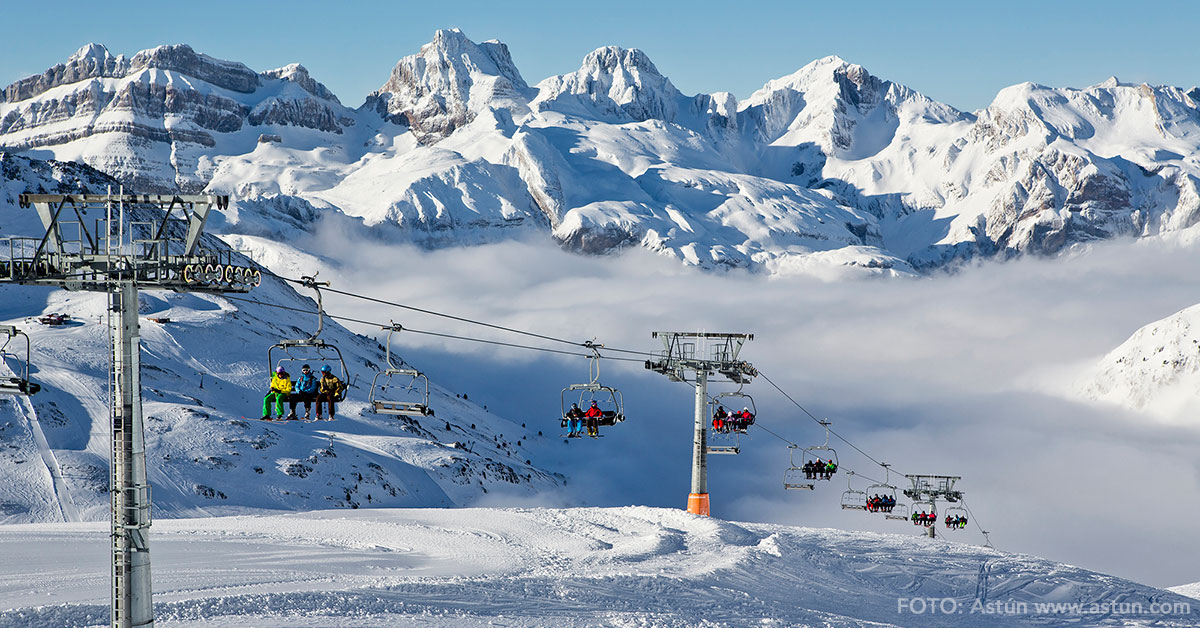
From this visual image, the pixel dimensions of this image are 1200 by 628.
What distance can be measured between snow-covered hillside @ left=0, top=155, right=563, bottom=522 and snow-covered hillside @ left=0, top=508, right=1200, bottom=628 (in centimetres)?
4827

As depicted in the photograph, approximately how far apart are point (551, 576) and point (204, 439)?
8022 cm

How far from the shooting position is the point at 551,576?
40156mm

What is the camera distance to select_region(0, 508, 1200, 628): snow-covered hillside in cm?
3384

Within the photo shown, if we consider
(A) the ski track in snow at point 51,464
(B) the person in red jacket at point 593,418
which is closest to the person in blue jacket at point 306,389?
(B) the person in red jacket at point 593,418

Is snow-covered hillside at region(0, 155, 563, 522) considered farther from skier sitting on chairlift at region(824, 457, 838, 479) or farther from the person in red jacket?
the person in red jacket

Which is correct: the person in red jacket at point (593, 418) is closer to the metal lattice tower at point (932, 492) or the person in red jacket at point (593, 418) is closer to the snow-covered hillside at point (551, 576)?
the snow-covered hillside at point (551, 576)

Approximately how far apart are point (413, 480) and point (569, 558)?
82456mm

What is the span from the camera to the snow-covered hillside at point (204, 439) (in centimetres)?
9662

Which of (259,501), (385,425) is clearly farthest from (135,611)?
(385,425)

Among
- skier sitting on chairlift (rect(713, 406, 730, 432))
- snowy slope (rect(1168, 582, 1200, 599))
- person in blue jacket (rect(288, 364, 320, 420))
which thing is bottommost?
snowy slope (rect(1168, 582, 1200, 599))

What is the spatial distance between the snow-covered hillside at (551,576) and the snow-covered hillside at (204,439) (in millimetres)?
48273

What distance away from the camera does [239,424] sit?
118 m

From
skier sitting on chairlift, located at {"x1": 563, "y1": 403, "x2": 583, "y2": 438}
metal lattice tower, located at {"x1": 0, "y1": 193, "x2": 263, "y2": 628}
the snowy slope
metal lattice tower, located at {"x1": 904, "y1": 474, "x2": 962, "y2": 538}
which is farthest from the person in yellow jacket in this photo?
the snowy slope

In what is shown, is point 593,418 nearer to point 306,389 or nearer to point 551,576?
point 551,576
